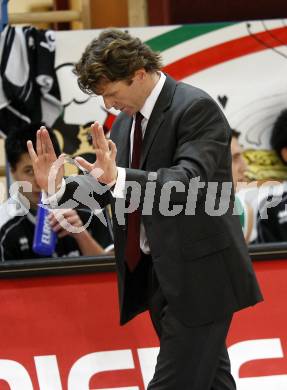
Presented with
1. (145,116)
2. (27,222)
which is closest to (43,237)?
(27,222)

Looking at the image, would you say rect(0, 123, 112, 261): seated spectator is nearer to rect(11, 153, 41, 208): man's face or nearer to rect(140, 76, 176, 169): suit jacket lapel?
rect(11, 153, 41, 208): man's face

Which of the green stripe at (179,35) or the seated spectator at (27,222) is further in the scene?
the green stripe at (179,35)

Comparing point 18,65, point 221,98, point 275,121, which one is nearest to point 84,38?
point 18,65

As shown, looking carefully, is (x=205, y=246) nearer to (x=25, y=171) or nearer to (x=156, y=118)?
(x=156, y=118)

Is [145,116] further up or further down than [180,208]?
further up

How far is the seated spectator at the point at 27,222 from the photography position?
4.41 metres

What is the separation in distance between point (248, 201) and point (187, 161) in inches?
79.5

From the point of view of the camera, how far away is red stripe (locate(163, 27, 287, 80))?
5.17 metres

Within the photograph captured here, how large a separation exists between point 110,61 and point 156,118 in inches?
10.2

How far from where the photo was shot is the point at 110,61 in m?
3.12

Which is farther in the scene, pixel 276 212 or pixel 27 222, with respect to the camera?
pixel 276 212

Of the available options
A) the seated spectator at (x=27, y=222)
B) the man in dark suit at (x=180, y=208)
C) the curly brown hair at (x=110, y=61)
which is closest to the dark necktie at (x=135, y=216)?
the man in dark suit at (x=180, y=208)

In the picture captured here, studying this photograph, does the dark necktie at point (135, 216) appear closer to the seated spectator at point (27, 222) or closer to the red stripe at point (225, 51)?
the seated spectator at point (27, 222)

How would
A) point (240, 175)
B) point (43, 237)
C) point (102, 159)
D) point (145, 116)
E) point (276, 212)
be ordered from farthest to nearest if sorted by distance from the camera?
point (240, 175) → point (276, 212) → point (43, 237) → point (145, 116) → point (102, 159)
